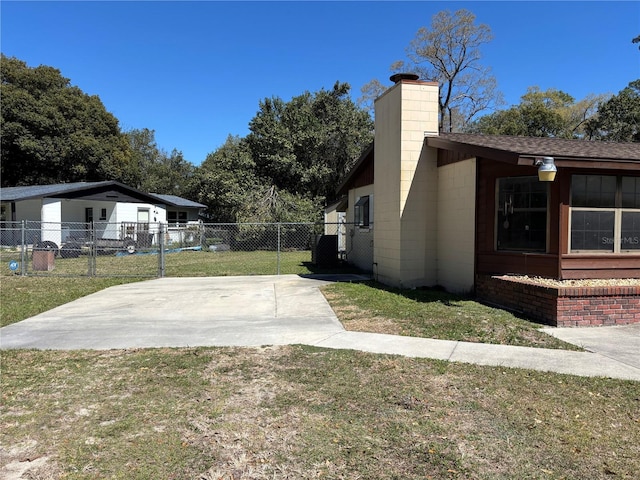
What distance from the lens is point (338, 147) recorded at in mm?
26672

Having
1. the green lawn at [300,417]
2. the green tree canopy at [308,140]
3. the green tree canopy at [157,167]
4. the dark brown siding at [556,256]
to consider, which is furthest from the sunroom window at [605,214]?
the green tree canopy at [157,167]

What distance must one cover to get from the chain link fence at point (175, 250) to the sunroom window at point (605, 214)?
771 centimetres

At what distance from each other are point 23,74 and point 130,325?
120ft

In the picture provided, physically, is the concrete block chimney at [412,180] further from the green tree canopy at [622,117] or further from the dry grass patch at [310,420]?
the green tree canopy at [622,117]

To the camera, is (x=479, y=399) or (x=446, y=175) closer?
(x=479, y=399)

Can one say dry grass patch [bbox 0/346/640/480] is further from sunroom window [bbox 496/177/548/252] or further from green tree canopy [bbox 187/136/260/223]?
green tree canopy [bbox 187/136/260/223]

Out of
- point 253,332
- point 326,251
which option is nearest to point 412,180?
point 253,332

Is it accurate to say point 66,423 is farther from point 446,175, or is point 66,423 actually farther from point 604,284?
point 446,175

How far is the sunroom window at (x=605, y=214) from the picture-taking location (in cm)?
747

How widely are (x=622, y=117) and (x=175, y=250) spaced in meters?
31.7

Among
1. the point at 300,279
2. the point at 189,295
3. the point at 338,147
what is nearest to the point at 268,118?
the point at 338,147

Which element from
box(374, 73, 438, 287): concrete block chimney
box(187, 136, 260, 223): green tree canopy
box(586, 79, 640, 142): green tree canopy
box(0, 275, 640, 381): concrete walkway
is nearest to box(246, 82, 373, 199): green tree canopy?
box(187, 136, 260, 223): green tree canopy

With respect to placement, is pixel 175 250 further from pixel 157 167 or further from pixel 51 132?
pixel 157 167

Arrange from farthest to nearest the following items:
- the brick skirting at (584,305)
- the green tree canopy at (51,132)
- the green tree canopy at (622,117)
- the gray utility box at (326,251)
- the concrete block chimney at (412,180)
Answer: the green tree canopy at (51,132) < the green tree canopy at (622,117) < the gray utility box at (326,251) < the concrete block chimney at (412,180) < the brick skirting at (584,305)
